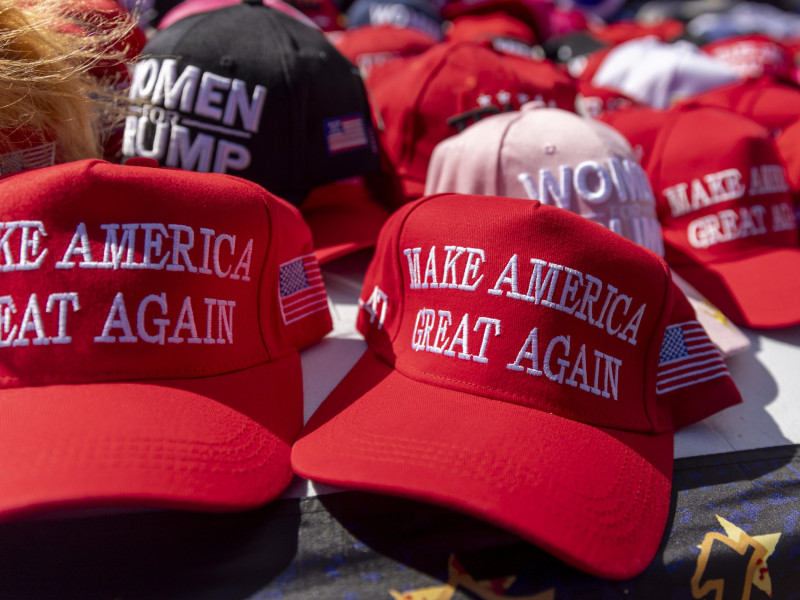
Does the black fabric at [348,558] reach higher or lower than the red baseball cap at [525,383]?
lower

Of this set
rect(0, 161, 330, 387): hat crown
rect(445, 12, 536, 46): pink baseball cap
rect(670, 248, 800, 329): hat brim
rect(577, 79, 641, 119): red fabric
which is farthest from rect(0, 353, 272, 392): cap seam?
rect(445, 12, 536, 46): pink baseball cap

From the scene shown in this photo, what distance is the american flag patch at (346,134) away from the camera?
94cm

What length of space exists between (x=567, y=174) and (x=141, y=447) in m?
0.60

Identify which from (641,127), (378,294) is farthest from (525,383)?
(641,127)

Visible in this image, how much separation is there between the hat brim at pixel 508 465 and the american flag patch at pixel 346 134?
428 mm

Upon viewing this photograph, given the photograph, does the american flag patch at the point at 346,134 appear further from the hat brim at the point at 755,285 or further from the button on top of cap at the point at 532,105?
the hat brim at the point at 755,285

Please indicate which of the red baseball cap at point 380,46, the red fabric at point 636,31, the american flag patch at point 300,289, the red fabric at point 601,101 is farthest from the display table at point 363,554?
the red fabric at point 636,31

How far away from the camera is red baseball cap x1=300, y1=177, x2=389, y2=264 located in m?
0.93

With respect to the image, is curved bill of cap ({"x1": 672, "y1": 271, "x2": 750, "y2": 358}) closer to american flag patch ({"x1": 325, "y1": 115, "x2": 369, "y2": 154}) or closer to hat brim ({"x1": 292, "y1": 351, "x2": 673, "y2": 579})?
hat brim ({"x1": 292, "y1": 351, "x2": 673, "y2": 579})

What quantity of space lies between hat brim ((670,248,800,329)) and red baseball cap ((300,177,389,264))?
498mm

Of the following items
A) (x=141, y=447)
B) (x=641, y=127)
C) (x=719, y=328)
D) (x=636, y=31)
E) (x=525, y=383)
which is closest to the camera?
(x=141, y=447)

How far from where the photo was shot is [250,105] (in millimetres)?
872

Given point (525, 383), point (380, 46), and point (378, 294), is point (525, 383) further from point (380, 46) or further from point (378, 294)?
point (380, 46)

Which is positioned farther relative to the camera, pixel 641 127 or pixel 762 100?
pixel 762 100
